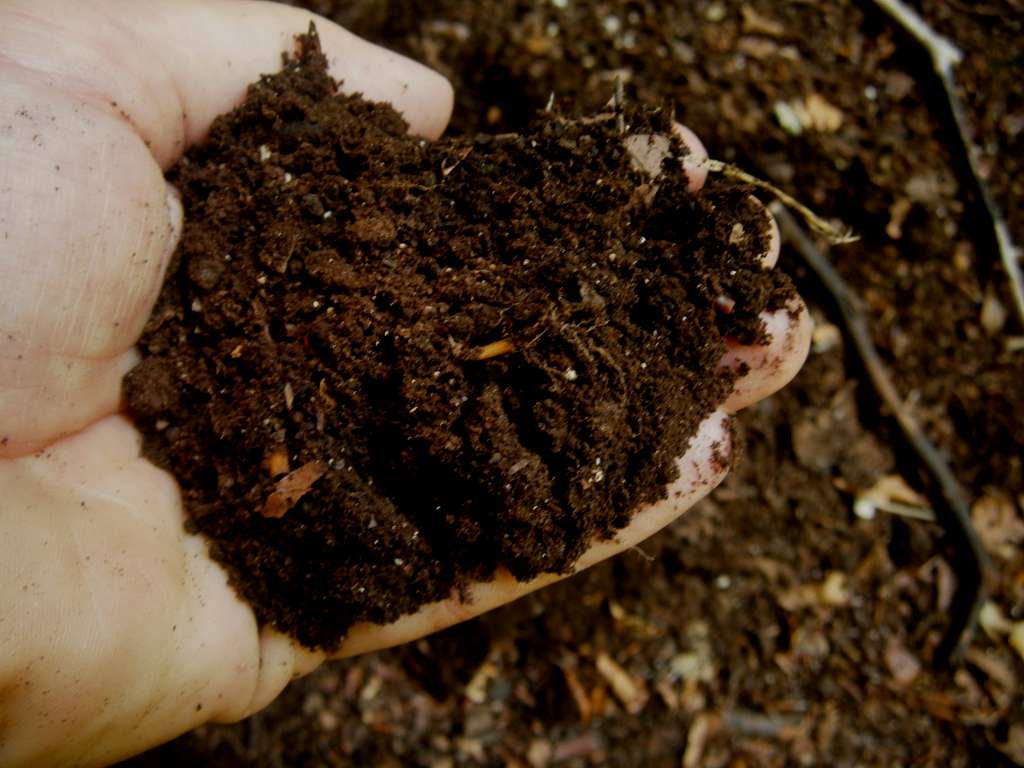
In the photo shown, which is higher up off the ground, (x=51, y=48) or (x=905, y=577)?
(x=51, y=48)

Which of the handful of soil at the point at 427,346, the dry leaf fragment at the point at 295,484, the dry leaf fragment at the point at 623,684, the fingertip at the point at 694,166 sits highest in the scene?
the fingertip at the point at 694,166

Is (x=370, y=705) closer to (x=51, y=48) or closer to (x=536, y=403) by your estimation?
(x=536, y=403)

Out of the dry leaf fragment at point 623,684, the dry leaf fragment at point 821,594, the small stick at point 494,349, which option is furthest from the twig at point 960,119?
the small stick at point 494,349

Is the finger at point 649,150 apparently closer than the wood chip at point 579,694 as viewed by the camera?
Yes

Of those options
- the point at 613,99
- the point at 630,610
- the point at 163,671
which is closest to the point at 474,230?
the point at 613,99

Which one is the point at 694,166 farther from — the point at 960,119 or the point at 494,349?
the point at 960,119

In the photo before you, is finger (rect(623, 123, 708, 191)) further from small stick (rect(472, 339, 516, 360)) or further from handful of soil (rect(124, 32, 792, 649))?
small stick (rect(472, 339, 516, 360))

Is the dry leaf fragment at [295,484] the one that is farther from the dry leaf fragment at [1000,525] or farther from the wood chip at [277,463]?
the dry leaf fragment at [1000,525]
